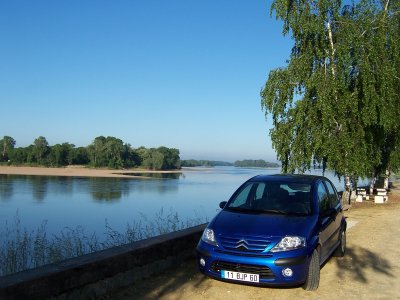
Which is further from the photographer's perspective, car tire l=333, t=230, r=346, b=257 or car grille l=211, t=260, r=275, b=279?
car tire l=333, t=230, r=346, b=257

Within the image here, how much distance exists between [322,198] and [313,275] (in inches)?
61.5

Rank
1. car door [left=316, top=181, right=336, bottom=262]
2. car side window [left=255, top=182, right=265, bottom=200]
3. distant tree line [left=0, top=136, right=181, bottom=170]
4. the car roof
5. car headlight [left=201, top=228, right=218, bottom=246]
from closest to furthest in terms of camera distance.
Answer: car headlight [left=201, top=228, right=218, bottom=246], car door [left=316, top=181, right=336, bottom=262], car side window [left=255, top=182, right=265, bottom=200], the car roof, distant tree line [left=0, top=136, right=181, bottom=170]

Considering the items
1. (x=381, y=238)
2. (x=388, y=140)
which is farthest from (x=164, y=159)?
(x=381, y=238)

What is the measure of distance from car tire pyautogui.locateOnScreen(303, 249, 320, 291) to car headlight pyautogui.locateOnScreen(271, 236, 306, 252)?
1.12 feet

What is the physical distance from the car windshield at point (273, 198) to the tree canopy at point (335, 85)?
860cm

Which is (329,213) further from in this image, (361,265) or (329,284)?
(361,265)

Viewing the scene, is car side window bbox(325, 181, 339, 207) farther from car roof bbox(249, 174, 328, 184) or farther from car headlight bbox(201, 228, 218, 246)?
car headlight bbox(201, 228, 218, 246)

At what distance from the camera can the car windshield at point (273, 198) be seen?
6.35 m

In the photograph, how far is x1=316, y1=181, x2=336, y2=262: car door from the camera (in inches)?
243

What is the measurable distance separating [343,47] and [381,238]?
25.2 ft

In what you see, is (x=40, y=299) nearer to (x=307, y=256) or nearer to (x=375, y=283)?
(x=307, y=256)

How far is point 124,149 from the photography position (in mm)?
117250

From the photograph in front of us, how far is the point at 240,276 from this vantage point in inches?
211

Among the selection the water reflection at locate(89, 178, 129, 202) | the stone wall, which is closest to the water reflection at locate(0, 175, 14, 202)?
the water reflection at locate(89, 178, 129, 202)
